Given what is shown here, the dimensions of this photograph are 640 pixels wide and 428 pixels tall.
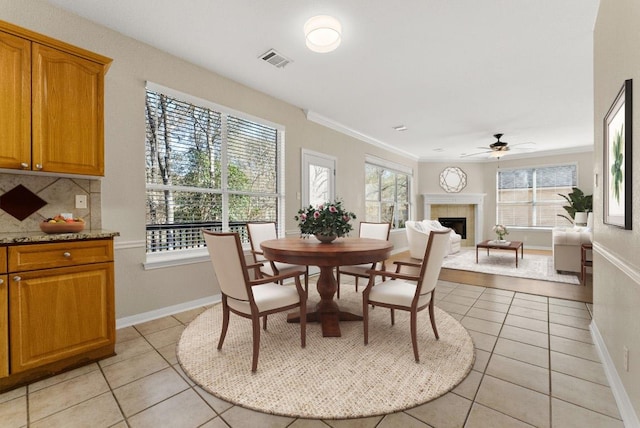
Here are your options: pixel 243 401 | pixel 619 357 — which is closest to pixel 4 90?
pixel 243 401

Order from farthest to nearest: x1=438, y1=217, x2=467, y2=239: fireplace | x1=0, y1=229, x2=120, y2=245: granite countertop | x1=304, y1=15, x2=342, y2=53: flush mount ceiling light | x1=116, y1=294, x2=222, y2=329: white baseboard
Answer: x1=438, y1=217, x2=467, y2=239: fireplace → x1=116, y1=294, x2=222, y2=329: white baseboard → x1=304, y1=15, x2=342, y2=53: flush mount ceiling light → x1=0, y1=229, x2=120, y2=245: granite countertop

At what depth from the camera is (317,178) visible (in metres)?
4.88

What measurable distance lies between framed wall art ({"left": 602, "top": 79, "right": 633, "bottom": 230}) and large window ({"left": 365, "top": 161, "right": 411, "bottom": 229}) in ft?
14.8

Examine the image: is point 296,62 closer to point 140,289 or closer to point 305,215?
point 305,215

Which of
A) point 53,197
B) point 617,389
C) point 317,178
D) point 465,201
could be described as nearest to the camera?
point 617,389

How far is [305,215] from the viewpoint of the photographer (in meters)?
2.72

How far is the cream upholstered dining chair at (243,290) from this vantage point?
6.05ft

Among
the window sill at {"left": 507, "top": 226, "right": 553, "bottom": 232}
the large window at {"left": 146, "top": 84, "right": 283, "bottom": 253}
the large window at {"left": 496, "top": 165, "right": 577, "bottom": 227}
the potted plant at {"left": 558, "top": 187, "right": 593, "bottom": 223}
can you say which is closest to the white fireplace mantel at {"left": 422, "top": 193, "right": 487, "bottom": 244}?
the large window at {"left": 496, "top": 165, "right": 577, "bottom": 227}

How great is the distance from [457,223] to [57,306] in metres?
9.13

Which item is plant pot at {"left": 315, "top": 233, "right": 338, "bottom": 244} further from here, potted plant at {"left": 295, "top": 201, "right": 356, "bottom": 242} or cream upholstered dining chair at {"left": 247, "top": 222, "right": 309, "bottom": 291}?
cream upholstered dining chair at {"left": 247, "top": 222, "right": 309, "bottom": 291}

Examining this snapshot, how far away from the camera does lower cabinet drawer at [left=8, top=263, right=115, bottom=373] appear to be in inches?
67.1

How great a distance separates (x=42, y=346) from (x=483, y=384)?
283 centimetres

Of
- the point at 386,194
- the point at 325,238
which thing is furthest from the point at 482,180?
the point at 325,238

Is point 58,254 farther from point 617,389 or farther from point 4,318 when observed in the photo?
point 617,389
